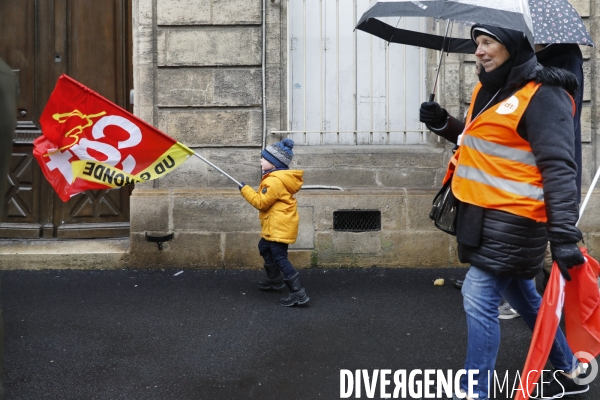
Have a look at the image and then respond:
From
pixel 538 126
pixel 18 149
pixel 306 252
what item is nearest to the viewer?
pixel 538 126

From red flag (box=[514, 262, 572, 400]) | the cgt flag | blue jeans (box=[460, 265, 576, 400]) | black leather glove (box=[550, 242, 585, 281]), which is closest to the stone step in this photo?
the cgt flag

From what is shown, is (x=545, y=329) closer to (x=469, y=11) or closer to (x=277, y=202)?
(x=469, y=11)

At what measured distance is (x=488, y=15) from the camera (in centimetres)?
328

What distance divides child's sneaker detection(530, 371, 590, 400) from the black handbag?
3.20 ft

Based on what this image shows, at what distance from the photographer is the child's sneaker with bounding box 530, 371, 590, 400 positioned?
3.73m

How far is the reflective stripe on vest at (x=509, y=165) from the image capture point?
325 cm

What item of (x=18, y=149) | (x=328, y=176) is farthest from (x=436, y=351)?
(x=18, y=149)

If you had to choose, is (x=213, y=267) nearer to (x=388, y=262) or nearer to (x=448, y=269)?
(x=388, y=262)

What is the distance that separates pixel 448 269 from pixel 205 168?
242 cm

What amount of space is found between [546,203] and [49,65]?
5337 mm

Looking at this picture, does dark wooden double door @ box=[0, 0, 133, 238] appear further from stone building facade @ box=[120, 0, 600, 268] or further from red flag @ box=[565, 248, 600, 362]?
red flag @ box=[565, 248, 600, 362]

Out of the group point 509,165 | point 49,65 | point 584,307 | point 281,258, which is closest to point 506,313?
point 281,258

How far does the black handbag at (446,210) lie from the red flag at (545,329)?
52cm

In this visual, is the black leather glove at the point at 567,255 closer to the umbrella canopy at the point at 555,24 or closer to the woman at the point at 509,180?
the woman at the point at 509,180
